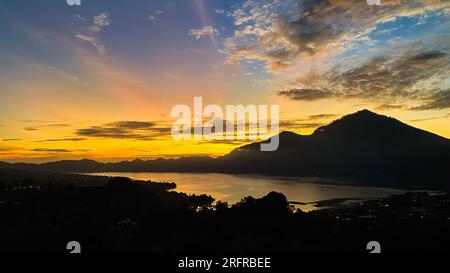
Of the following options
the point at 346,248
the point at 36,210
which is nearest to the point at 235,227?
the point at 346,248

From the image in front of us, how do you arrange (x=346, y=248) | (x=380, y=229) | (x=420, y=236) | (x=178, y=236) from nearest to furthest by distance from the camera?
→ 1. (x=346, y=248)
2. (x=178, y=236)
3. (x=420, y=236)
4. (x=380, y=229)

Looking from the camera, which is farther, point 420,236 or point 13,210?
point 13,210

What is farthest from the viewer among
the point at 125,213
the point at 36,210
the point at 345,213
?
the point at 345,213

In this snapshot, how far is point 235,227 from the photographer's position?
60.1 m

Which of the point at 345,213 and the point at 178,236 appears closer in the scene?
the point at 178,236

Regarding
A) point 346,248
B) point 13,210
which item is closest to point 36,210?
point 13,210

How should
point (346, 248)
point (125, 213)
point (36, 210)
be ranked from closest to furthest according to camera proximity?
1. point (346, 248)
2. point (36, 210)
3. point (125, 213)
